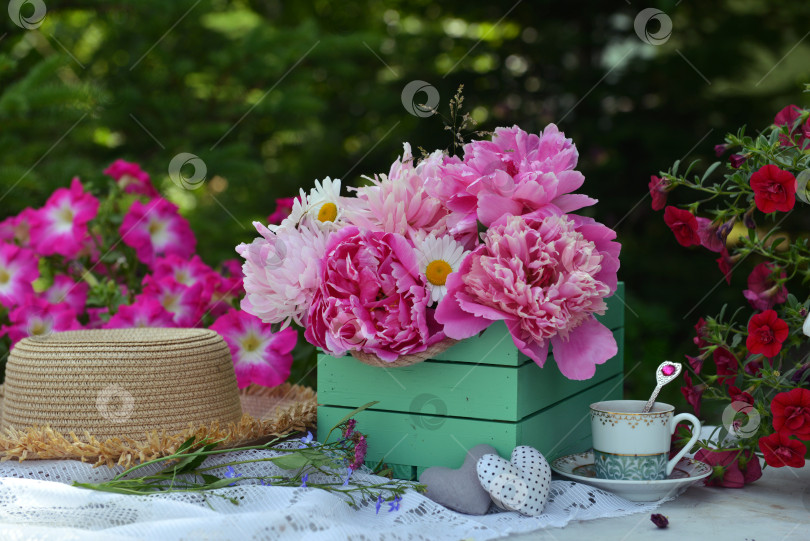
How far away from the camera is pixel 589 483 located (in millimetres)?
1281

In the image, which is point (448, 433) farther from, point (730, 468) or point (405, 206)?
point (730, 468)

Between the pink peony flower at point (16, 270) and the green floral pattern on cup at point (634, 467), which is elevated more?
the pink peony flower at point (16, 270)

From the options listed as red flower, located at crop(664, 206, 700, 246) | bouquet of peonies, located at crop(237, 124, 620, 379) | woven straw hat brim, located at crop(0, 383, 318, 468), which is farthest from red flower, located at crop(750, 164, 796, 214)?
woven straw hat brim, located at crop(0, 383, 318, 468)

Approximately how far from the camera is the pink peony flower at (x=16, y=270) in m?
1.84

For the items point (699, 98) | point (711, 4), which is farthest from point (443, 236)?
point (711, 4)

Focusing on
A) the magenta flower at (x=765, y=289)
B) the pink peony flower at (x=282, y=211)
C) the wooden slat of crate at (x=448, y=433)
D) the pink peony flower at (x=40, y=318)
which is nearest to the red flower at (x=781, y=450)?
the magenta flower at (x=765, y=289)

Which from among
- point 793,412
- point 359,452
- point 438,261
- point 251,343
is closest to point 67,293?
point 251,343

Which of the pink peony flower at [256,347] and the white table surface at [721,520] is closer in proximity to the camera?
the white table surface at [721,520]

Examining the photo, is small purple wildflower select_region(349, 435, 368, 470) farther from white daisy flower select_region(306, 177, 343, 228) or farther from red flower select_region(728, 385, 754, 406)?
red flower select_region(728, 385, 754, 406)

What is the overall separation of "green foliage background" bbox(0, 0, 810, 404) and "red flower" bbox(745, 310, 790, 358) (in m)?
1.43

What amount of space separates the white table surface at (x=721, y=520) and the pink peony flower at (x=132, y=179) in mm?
1370

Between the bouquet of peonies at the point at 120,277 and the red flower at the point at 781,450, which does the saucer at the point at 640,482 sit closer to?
the red flower at the point at 781,450

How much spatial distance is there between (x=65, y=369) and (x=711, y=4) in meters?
3.64

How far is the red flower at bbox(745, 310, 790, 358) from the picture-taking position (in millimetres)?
1229
